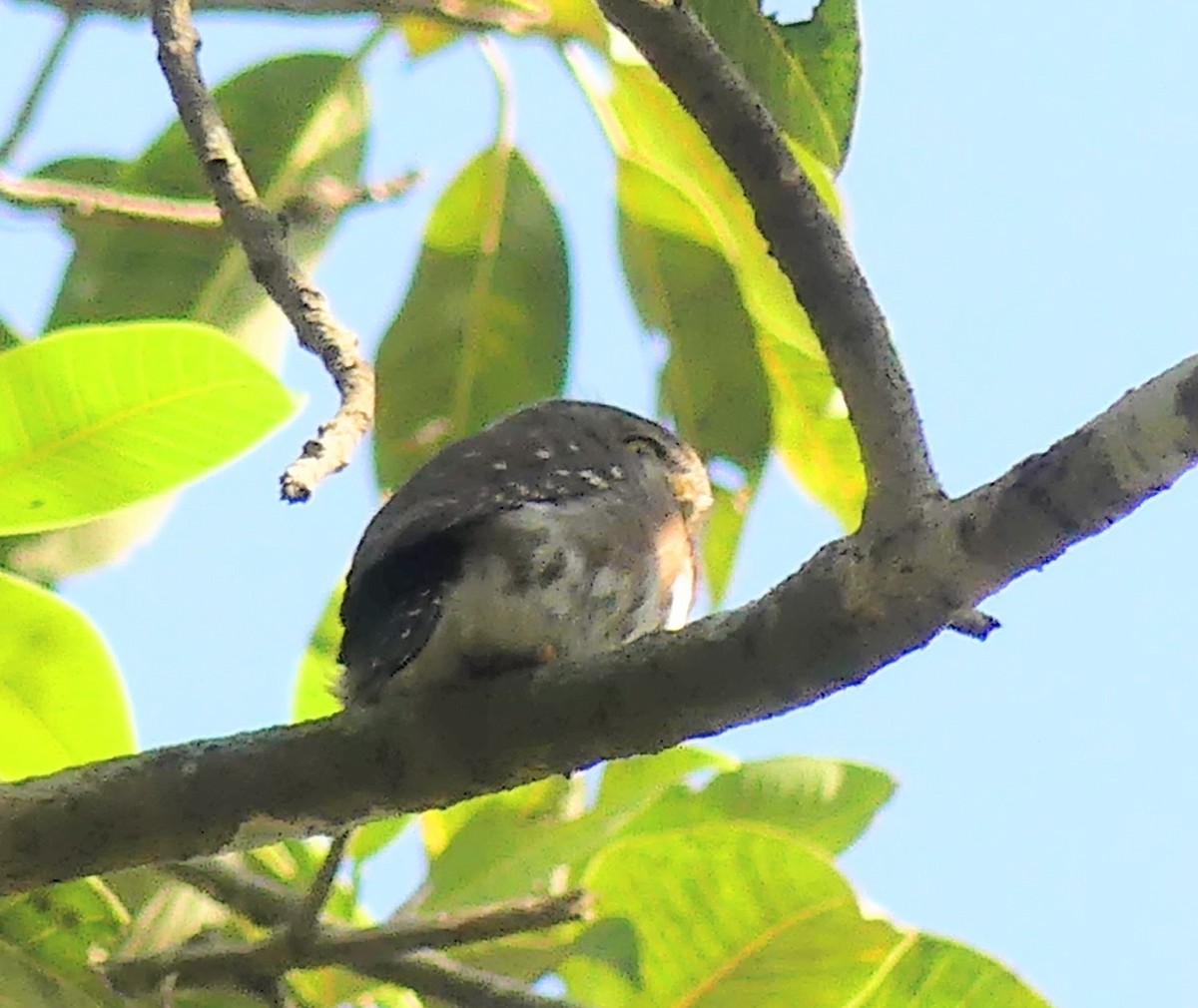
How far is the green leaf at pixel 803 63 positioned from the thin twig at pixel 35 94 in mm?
693

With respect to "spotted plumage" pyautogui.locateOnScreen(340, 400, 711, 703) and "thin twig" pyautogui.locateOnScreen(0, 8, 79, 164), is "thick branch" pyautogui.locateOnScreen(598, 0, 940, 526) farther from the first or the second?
"thin twig" pyautogui.locateOnScreen(0, 8, 79, 164)

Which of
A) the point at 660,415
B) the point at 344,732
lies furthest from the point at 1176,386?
the point at 660,415

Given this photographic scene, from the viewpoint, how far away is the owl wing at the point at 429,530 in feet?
4.38

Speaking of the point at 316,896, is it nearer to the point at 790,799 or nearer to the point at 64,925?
the point at 64,925

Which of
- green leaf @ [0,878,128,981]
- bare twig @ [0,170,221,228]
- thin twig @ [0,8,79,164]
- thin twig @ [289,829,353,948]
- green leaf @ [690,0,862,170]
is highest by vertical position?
thin twig @ [0,8,79,164]

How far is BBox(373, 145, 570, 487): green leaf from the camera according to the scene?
228 cm

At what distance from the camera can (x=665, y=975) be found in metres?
1.62

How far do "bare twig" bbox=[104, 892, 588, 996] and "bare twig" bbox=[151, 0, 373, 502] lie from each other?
0.42 meters

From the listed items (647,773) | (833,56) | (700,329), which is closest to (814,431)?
(700,329)

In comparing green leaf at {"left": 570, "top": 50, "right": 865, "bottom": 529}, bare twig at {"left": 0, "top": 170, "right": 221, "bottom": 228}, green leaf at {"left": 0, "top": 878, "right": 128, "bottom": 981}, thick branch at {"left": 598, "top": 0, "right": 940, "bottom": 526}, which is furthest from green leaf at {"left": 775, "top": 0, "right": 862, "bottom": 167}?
green leaf at {"left": 0, "top": 878, "right": 128, "bottom": 981}

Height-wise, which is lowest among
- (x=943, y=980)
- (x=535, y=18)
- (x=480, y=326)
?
(x=943, y=980)

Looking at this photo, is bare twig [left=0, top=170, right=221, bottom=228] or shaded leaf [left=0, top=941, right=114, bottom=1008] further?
bare twig [left=0, top=170, right=221, bottom=228]

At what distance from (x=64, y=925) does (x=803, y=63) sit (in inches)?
38.4

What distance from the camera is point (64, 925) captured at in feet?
5.30
